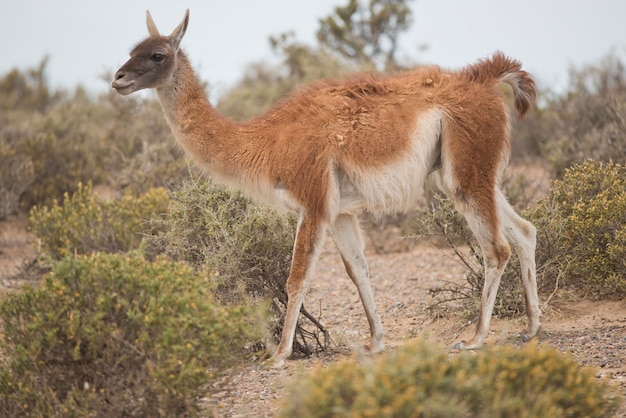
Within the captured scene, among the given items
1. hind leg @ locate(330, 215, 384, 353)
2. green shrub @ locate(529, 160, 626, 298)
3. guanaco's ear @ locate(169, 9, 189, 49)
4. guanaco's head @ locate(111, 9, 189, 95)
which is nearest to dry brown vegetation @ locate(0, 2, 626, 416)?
green shrub @ locate(529, 160, 626, 298)

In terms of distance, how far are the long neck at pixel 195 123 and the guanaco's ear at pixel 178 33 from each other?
0.21m

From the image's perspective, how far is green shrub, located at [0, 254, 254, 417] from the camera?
4605 millimetres

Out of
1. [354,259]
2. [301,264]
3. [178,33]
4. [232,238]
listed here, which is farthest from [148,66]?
[354,259]

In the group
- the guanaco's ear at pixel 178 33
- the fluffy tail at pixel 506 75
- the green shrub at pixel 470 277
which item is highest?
the guanaco's ear at pixel 178 33

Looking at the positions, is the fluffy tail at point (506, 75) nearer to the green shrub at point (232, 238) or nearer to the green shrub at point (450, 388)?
the green shrub at point (232, 238)

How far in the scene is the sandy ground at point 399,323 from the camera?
5516 millimetres

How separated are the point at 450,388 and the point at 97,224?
25.0 feet

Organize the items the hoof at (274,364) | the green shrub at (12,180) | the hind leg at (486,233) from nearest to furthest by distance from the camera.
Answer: the hoof at (274,364)
the hind leg at (486,233)
the green shrub at (12,180)

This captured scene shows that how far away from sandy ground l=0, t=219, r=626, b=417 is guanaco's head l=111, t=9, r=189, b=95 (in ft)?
8.35

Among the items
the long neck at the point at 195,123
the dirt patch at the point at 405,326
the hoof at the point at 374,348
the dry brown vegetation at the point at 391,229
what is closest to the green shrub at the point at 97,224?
the dry brown vegetation at the point at 391,229

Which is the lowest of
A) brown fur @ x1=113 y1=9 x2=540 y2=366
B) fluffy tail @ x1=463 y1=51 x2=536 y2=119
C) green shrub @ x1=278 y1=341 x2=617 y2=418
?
green shrub @ x1=278 y1=341 x2=617 y2=418

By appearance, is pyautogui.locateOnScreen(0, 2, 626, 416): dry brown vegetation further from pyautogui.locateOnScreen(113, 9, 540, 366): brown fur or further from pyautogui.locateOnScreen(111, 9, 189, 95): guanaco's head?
pyautogui.locateOnScreen(111, 9, 189, 95): guanaco's head

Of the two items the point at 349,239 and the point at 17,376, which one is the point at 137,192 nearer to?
the point at 349,239

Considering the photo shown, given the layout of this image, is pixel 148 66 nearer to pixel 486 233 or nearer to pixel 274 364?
pixel 274 364
